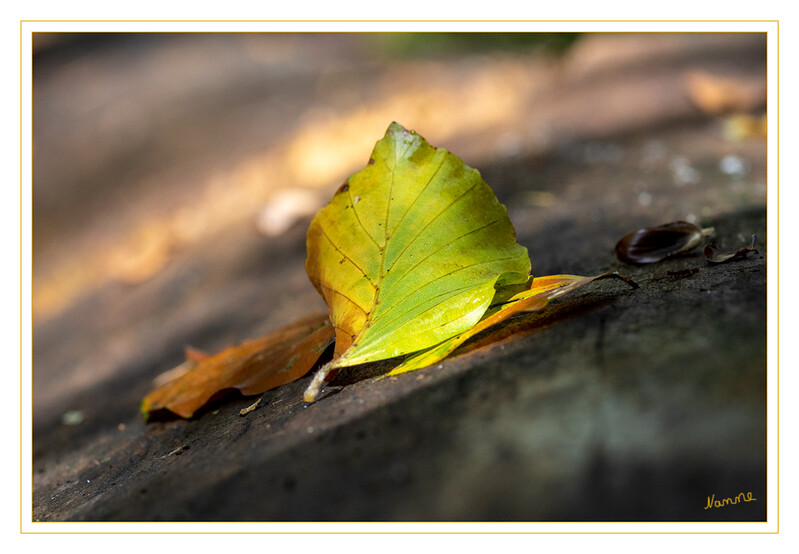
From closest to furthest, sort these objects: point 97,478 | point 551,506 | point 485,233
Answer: point 551,506, point 485,233, point 97,478

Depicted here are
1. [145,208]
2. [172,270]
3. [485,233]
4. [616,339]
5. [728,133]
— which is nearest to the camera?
[616,339]

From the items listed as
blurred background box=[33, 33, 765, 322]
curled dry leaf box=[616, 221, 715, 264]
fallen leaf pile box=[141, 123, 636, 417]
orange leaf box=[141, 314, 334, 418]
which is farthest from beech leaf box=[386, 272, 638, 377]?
blurred background box=[33, 33, 765, 322]

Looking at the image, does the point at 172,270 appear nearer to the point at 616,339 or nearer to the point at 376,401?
the point at 376,401

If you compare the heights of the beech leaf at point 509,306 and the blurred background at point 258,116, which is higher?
the blurred background at point 258,116

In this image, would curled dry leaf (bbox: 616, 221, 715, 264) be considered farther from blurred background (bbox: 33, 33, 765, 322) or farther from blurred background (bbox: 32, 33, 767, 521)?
blurred background (bbox: 33, 33, 765, 322)
